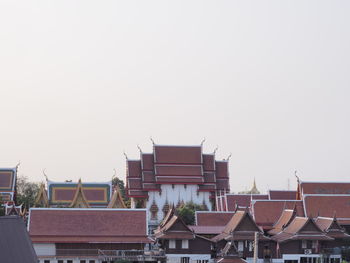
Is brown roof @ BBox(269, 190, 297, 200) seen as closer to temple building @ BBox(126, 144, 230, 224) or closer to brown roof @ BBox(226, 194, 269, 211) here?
brown roof @ BBox(226, 194, 269, 211)

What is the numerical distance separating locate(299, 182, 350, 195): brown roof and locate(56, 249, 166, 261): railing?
60.0ft

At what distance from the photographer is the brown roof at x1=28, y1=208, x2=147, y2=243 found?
160 feet

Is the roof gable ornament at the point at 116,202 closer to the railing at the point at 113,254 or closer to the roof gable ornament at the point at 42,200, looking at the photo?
the roof gable ornament at the point at 42,200

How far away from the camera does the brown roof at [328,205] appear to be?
186 feet

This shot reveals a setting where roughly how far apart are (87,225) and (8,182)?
87.0 feet

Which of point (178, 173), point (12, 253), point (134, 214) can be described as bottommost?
point (12, 253)

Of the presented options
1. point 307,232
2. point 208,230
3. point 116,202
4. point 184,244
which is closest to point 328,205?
point 307,232

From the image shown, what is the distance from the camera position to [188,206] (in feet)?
230

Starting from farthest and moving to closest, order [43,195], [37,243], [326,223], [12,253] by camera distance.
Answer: [43,195]
[326,223]
[37,243]
[12,253]

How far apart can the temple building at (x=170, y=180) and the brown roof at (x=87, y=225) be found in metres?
23.6

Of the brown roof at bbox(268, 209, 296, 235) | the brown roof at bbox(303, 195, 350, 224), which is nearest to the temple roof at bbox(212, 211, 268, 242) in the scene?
the brown roof at bbox(268, 209, 296, 235)

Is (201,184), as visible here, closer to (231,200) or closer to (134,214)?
(231,200)

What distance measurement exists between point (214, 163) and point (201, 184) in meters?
2.68

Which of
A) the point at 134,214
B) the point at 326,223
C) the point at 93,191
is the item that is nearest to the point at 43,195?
the point at 93,191
